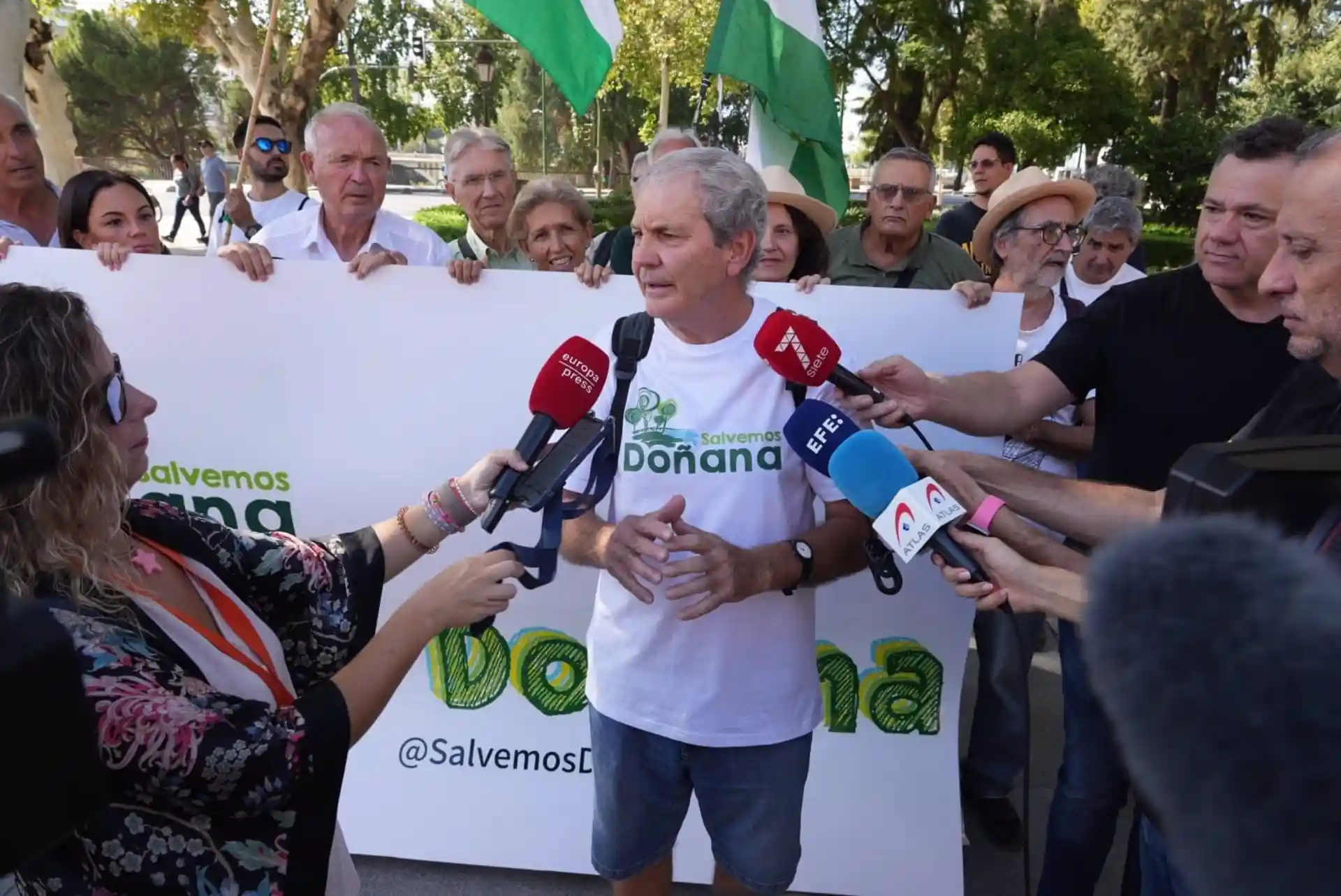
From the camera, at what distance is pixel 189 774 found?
1.29 metres

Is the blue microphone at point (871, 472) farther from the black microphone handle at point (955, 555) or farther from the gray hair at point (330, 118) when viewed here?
the gray hair at point (330, 118)

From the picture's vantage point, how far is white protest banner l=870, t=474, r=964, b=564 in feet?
5.40

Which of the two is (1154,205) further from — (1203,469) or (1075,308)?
(1203,469)

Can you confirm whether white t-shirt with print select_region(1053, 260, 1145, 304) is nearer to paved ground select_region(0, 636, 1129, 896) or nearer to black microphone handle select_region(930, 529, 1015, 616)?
paved ground select_region(0, 636, 1129, 896)

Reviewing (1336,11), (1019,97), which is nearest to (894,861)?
(1019,97)

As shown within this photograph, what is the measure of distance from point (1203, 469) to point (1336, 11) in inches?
1507

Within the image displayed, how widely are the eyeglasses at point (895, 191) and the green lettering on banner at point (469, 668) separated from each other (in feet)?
7.52

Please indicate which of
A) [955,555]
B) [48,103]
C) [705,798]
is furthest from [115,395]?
[48,103]

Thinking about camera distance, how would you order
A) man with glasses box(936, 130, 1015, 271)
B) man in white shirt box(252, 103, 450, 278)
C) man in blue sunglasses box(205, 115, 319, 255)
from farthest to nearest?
man with glasses box(936, 130, 1015, 271) → man in blue sunglasses box(205, 115, 319, 255) → man in white shirt box(252, 103, 450, 278)

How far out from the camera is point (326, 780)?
145 cm

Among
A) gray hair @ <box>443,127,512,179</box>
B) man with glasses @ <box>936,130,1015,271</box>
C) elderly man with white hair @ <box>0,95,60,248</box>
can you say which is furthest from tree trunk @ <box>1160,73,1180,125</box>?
elderly man with white hair @ <box>0,95,60,248</box>

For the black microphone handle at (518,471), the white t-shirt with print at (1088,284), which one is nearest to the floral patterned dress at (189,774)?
the black microphone handle at (518,471)

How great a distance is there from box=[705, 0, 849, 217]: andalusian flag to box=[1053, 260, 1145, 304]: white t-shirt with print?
111cm

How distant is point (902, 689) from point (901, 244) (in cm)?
185
